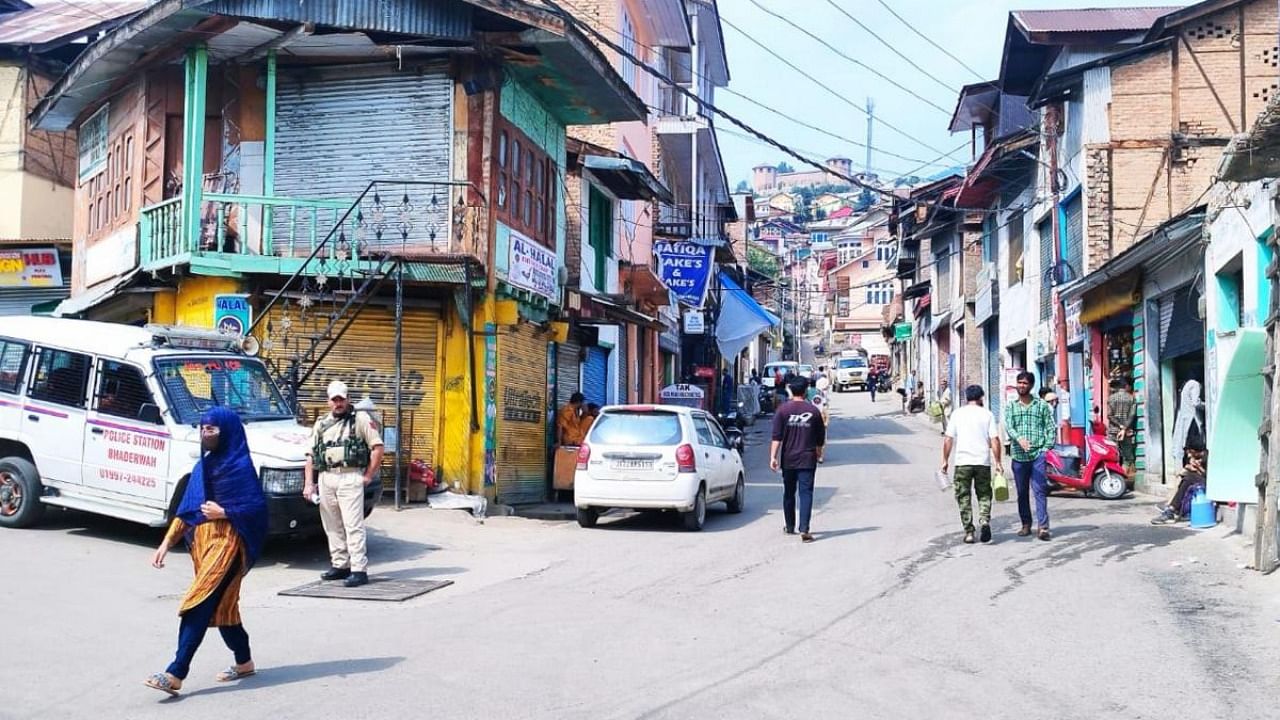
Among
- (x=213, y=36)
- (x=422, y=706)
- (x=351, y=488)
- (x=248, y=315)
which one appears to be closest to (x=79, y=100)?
(x=213, y=36)

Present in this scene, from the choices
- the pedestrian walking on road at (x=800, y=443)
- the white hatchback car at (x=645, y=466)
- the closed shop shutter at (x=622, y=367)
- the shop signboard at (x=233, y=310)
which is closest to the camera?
the pedestrian walking on road at (x=800, y=443)

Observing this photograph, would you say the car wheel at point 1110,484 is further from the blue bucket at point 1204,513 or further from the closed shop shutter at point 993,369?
the closed shop shutter at point 993,369

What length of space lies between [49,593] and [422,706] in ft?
15.9

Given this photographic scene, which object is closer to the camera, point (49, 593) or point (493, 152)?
point (49, 593)

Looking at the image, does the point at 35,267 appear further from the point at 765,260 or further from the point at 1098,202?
the point at 765,260

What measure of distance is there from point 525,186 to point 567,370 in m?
4.49

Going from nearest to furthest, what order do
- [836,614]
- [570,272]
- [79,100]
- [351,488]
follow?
[836,614] → [351,488] → [79,100] → [570,272]

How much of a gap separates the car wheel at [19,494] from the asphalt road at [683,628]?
0.29 m

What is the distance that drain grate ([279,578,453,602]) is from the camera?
1038 cm

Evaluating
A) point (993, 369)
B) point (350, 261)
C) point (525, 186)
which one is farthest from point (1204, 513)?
point (993, 369)

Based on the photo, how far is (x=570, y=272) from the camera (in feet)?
78.0

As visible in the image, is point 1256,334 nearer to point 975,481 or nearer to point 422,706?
point 975,481

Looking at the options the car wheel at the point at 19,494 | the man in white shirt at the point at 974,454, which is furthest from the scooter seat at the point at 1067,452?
the car wheel at the point at 19,494

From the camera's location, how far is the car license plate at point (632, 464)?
49.9ft
